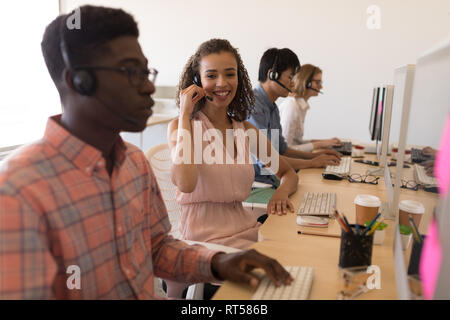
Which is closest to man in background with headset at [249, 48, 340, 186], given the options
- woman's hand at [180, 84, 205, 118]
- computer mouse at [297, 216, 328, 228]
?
woman's hand at [180, 84, 205, 118]

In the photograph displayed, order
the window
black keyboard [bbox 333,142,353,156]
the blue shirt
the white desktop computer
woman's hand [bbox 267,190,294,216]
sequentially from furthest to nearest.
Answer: the window < black keyboard [bbox 333,142,353,156] < the blue shirt < woman's hand [bbox 267,190,294,216] < the white desktop computer

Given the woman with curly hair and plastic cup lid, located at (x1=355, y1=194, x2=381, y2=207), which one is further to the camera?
the woman with curly hair

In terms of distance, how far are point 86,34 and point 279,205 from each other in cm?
89

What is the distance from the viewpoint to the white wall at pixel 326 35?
367 cm

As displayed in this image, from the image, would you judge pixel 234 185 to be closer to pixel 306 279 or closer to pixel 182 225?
pixel 182 225

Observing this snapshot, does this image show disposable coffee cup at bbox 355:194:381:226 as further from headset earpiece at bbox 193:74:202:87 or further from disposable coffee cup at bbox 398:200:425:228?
headset earpiece at bbox 193:74:202:87

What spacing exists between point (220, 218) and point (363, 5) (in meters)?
3.12

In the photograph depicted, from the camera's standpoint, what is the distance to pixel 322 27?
3893 mm

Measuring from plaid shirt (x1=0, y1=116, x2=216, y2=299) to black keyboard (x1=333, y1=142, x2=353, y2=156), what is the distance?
192 cm

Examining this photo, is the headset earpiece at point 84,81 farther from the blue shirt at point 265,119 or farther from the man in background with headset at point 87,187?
the blue shirt at point 265,119

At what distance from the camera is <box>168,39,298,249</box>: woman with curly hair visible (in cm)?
138

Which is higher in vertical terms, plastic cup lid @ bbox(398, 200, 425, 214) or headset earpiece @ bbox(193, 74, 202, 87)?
headset earpiece @ bbox(193, 74, 202, 87)

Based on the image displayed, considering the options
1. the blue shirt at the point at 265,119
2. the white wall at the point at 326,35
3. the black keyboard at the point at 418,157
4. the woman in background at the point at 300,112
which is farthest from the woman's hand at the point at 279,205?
the white wall at the point at 326,35
